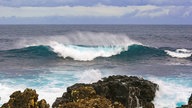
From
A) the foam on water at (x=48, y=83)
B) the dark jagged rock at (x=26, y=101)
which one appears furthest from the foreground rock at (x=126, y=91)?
the foam on water at (x=48, y=83)

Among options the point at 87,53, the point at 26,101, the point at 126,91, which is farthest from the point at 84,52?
the point at 26,101

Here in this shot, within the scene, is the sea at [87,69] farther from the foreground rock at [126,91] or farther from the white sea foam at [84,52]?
the foreground rock at [126,91]

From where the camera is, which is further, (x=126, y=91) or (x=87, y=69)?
(x=87, y=69)

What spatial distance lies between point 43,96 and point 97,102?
13926 millimetres

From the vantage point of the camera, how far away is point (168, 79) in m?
27.5

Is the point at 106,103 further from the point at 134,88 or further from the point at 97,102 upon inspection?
the point at 134,88

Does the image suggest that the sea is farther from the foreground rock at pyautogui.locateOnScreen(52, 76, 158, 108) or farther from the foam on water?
the foreground rock at pyautogui.locateOnScreen(52, 76, 158, 108)

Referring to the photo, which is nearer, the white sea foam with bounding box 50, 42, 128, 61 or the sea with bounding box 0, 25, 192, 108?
the sea with bounding box 0, 25, 192, 108

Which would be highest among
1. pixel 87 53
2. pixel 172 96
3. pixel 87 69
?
pixel 87 53

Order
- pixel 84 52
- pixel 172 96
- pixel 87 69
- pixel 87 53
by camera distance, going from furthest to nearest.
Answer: pixel 84 52 < pixel 87 53 < pixel 87 69 < pixel 172 96

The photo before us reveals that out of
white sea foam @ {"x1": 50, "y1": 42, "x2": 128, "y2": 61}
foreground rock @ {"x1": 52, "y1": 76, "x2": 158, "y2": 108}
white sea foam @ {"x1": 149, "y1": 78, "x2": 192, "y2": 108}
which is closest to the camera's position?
foreground rock @ {"x1": 52, "y1": 76, "x2": 158, "y2": 108}

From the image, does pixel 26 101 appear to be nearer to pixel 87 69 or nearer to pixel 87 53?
pixel 87 69

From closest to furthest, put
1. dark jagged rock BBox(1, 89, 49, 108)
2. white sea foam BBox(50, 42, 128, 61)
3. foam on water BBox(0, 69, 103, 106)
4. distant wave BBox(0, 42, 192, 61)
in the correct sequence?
dark jagged rock BBox(1, 89, 49, 108)
foam on water BBox(0, 69, 103, 106)
white sea foam BBox(50, 42, 128, 61)
distant wave BBox(0, 42, 192, 61)

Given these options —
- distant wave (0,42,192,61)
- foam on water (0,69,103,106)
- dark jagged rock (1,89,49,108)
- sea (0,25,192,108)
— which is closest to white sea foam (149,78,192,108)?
sea (0,25,192,108)
